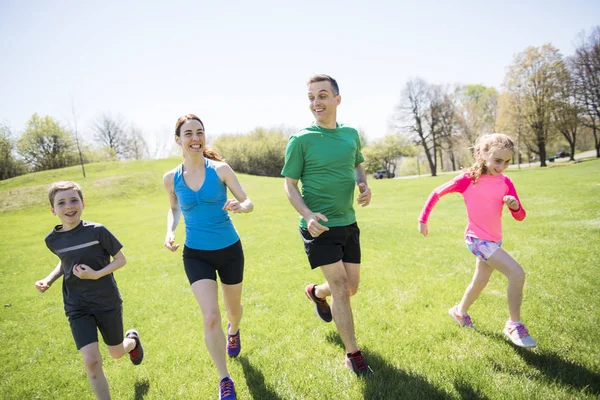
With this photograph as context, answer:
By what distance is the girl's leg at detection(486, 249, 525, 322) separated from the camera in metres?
3.58

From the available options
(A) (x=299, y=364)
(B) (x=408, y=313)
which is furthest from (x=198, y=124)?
(B) (x=408, y=313)

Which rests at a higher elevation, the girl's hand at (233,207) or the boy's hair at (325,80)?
the boy's hair at (325,80)

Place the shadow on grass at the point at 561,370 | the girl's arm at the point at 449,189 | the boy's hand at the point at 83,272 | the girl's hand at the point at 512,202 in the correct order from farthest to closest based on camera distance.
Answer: the girl's arm at the point at 449,189 < the girl's hand at the point at 512,202 < the boy's hand at the point at 83,272 < the shadow on grass at the point at 561,370

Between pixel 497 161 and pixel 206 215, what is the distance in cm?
344

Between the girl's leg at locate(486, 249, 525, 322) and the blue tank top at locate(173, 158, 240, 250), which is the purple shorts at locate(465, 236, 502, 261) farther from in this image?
the blue tank top at locate(173, 158, 240, 250)

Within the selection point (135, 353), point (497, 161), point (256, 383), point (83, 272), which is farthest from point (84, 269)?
point (497, 161)

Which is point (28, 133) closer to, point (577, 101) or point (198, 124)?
point (198, 124)

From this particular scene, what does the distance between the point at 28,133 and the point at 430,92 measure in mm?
64356

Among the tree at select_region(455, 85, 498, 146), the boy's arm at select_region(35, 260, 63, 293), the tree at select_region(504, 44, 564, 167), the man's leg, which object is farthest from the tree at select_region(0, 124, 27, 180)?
the tree at select_region(504, 44, 564, 167)

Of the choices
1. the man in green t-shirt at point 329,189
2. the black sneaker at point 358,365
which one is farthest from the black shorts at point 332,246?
the black sneaker at point 358,365

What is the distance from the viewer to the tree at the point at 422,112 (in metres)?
47.4

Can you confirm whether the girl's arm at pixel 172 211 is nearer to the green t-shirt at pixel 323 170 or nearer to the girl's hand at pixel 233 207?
the girl's hand at pixel 233 207

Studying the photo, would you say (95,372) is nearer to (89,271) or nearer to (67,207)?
(89,271)

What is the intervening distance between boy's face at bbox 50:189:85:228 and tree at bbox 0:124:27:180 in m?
63.0
